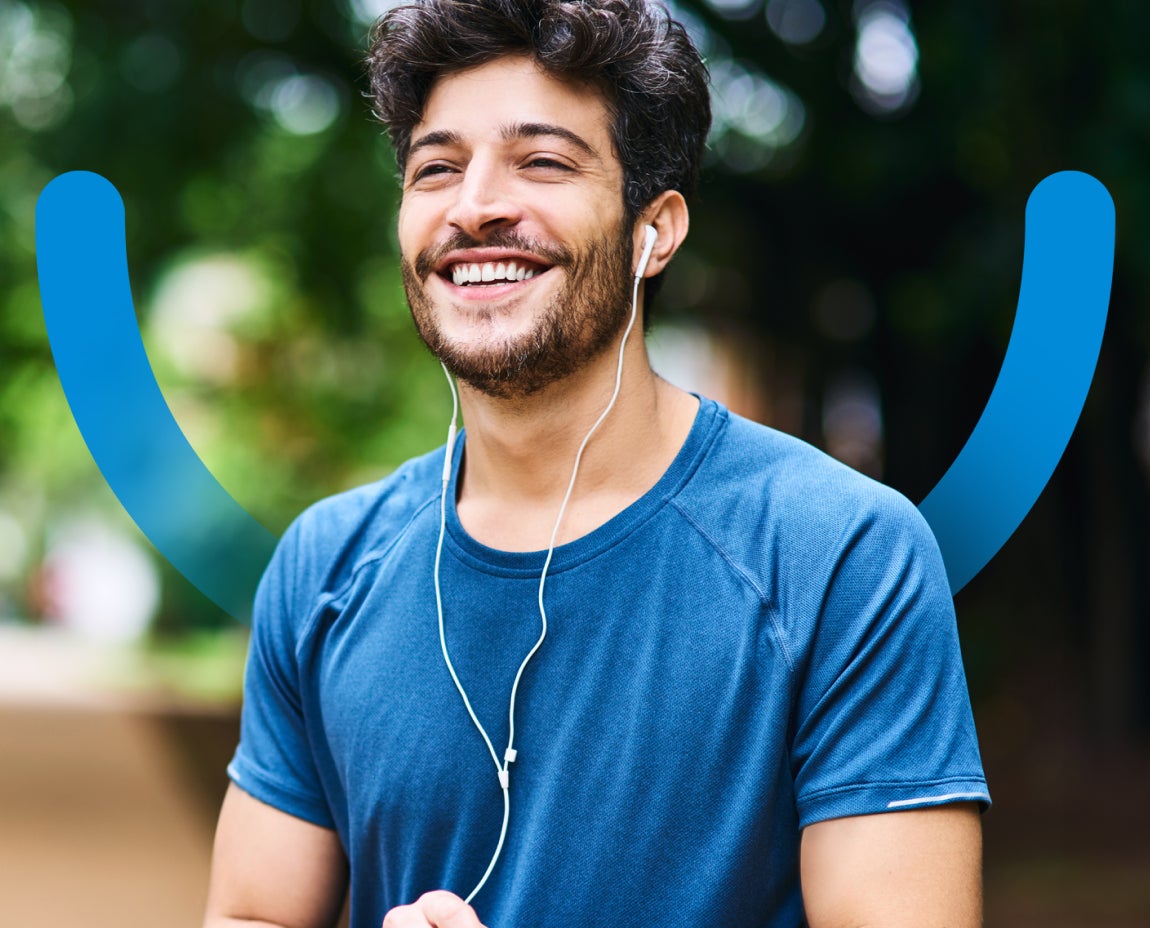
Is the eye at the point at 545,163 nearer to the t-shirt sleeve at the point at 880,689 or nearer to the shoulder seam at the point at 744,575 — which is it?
the shoulder seam at the point at 744,575

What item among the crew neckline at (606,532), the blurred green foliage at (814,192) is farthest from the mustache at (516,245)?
the blurred green foliage at (814,192)

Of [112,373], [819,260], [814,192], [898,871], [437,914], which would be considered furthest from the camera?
[819,260]

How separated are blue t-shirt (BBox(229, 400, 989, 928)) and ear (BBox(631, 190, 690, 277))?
0.28 meters

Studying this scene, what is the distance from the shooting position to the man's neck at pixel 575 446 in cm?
219

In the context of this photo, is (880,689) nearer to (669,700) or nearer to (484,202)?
(669,700)

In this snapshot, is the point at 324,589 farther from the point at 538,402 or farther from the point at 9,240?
the point at 9,240

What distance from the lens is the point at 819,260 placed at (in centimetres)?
952

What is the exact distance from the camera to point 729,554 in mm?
2029

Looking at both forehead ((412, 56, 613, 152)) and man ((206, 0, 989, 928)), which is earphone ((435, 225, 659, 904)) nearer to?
man ((206, 0, 989, 928))

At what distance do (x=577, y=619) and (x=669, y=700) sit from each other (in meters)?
0.18

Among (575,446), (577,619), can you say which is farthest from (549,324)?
(577,619)

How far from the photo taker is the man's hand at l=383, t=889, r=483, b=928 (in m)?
1.95

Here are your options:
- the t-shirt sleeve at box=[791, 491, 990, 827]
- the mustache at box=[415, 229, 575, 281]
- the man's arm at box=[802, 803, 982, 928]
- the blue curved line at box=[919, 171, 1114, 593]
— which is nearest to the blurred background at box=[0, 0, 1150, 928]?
the blue curved line at box=[919, 171, 1114, 593]

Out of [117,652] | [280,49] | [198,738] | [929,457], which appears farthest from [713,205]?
[117,652]
